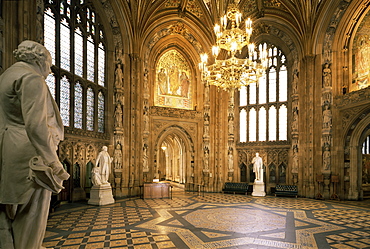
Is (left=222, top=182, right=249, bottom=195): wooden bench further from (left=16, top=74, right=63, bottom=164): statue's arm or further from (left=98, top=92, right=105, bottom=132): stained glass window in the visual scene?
(left=16, top=74, right=63, bottom=164): statue's arm

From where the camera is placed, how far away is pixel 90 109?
52.2 ft

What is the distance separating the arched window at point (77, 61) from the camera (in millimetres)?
13531

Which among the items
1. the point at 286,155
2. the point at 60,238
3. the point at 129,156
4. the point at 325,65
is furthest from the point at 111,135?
the point at 325,65

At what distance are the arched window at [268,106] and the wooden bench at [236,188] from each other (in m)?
3.56

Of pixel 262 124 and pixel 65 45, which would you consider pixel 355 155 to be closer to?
pixel 262 124

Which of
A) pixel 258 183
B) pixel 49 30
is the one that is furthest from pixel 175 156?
pixel 49 30

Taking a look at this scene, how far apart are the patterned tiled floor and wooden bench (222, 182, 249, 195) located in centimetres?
505

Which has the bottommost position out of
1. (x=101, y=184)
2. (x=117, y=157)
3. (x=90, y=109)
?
(x=101, y=184)

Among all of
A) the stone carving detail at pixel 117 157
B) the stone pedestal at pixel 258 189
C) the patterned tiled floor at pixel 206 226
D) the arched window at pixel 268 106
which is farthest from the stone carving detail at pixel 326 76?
the stone carving detail at pixel 117 157

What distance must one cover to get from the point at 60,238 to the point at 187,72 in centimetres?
1604

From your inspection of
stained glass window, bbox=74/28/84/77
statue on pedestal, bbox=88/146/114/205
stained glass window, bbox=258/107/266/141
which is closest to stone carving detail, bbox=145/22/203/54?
stained glass window, bbox=74/28/84/77

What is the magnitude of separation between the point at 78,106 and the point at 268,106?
13.3 meters

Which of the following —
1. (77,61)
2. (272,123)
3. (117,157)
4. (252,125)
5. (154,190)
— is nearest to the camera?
(77,61)

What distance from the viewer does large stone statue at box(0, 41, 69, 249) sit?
2.02m
